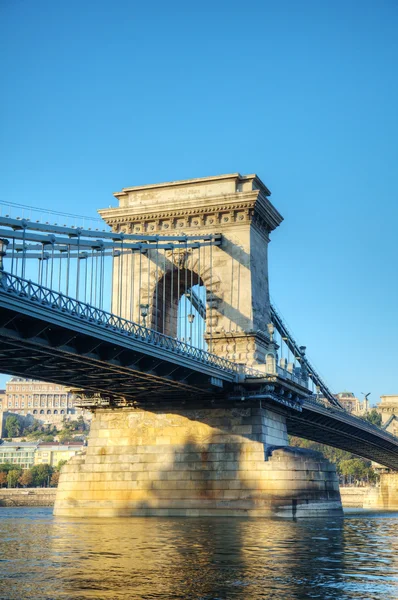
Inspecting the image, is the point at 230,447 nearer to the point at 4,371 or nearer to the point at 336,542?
the point at 4,371

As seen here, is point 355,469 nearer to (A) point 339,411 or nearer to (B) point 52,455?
(B) point 52,455

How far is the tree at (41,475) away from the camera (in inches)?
6722

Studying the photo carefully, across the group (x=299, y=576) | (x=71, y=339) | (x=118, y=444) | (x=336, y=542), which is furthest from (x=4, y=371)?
(x=299, y=576)

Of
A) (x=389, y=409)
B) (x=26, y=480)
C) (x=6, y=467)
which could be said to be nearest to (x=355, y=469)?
(x=389, y=409)

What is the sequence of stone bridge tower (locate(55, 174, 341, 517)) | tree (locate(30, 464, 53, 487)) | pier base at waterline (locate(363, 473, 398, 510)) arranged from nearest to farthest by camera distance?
stone bridge tower (locate(55, 174, 341, 517)), pier base at waterline (locate(363, 473, 398, 510)), tree (locate(30, 464, 53, 487))

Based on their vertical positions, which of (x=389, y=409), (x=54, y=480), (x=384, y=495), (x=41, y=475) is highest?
(x=389, y=409)

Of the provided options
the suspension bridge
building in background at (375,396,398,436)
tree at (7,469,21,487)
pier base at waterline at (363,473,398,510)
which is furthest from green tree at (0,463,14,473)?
the suspension bridge

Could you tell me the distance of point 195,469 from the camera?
160 feet

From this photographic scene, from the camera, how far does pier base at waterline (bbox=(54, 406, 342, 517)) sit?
153 ft

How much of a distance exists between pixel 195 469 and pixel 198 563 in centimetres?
2520

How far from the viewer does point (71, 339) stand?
1415 inches

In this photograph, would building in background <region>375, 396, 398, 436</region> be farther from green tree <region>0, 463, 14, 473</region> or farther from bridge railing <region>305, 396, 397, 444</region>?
green tree <region>0, 463, 14, 473</region>

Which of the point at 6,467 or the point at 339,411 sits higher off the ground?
the point at 339,411

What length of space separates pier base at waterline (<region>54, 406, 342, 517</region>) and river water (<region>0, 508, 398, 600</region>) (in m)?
7.92
